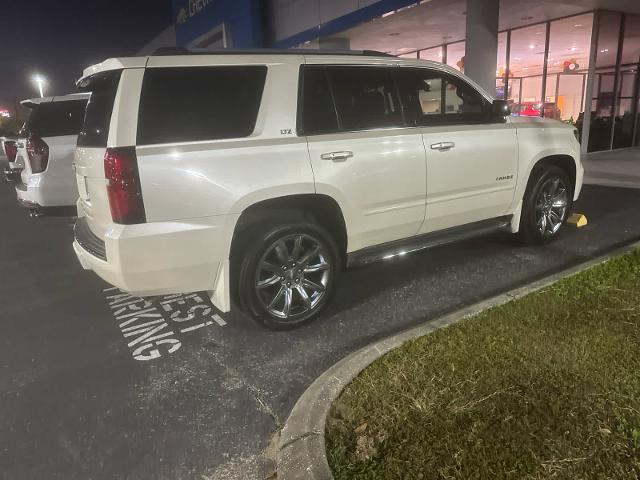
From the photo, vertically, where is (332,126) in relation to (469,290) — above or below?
above

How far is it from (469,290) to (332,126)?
1.98 metres

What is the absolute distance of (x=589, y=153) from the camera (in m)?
15.2

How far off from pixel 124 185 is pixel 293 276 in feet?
4.68

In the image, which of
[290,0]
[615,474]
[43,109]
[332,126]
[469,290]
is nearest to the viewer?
[615,474]

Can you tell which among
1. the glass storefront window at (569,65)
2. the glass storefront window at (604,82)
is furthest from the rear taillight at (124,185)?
the glass storefront window at (604,82)

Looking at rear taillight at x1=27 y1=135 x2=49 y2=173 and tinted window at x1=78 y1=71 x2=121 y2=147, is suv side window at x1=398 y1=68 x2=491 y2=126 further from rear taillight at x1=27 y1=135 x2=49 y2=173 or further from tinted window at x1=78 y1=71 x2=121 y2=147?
rear taillight at x1=27 y1=135 x2=49 y2=173

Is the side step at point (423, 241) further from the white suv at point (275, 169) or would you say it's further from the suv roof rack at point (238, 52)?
the suv roof rack at point (238, 52)

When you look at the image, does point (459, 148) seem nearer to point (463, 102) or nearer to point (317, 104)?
point (463, 102)

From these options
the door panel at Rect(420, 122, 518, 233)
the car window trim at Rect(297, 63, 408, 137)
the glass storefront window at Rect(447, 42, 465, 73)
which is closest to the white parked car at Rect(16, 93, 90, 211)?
the car window trim at Rect(297, 63, 408, 137)

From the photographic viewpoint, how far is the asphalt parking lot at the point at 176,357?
8.84 ft

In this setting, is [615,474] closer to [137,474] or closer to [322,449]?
[322,449]

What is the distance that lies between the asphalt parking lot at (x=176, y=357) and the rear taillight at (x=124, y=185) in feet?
3.67

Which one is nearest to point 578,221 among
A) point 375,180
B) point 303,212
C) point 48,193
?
point 375,180

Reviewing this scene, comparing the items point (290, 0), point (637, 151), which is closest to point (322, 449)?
point (637, 151)
